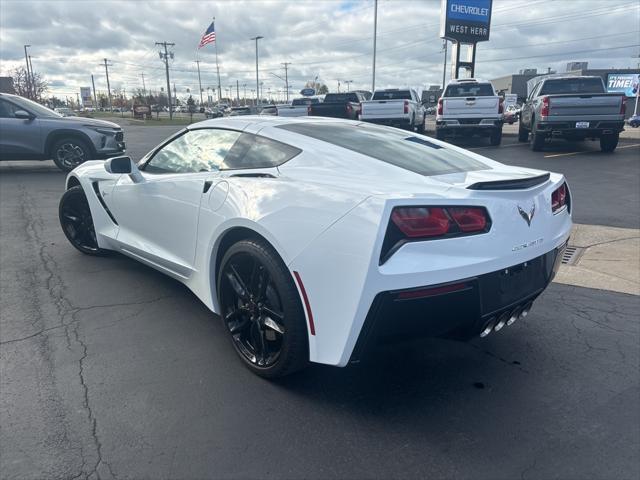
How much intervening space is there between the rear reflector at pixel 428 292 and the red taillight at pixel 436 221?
0.23 meters

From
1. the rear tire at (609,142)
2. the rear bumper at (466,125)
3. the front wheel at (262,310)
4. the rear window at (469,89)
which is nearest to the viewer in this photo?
the front wheel at (262,310)

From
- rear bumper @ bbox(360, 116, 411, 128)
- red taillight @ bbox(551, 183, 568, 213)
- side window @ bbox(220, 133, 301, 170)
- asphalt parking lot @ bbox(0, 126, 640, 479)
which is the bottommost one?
asphalt parking lot @ bbox(0, 126, 640, 479)

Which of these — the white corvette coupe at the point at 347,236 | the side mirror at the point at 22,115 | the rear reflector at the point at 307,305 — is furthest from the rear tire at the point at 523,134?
the rear reflector at the point at 307,305

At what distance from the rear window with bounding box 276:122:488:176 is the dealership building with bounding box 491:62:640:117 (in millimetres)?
14011

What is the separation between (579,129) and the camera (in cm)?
1274

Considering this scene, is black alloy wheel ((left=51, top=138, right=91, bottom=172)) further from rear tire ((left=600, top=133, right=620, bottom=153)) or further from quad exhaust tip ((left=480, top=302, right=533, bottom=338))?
rear tire ((left=600, top=133, right=620, bottom=153))

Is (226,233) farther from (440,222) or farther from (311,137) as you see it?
(440,222)

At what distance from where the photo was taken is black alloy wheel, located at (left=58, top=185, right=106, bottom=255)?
4.97 metres

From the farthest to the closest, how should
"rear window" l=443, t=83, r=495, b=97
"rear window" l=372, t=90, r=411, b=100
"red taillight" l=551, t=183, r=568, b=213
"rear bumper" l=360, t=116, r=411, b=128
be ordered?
"rear window" l=372, t=90, r=411, b=100
"rear window" l=443, t=83, r=495, b=97
"rear bumper" l=360, t=116, r=411, b=128
"red taillight" l=551, t=183, r=568, b=213

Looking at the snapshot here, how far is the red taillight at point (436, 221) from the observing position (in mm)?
2195

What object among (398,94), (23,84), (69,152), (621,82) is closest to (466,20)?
(398,94)

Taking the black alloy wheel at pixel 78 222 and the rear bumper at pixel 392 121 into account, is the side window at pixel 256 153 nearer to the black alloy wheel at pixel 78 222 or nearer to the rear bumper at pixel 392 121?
the black alloy wheel at pixel 78 222

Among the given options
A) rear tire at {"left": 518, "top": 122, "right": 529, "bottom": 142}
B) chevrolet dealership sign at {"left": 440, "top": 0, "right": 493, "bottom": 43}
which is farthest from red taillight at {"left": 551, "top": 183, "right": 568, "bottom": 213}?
chevrolet dealership sign at {"left": 440, "top": 0, "right": 493, "bottom": 43}

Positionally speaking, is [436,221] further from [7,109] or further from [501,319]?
[7,109]
